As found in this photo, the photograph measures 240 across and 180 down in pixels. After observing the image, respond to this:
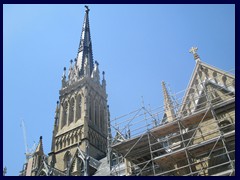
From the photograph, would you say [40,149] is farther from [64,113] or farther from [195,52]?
[195,52]

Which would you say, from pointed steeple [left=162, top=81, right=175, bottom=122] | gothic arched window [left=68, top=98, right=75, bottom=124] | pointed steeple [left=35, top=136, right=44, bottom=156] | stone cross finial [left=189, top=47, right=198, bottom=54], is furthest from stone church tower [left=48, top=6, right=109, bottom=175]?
stone cross finial [left=189, top=47, right=198, bottom=54]

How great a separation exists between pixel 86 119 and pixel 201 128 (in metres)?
20.6

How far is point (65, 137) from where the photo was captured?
36.4m

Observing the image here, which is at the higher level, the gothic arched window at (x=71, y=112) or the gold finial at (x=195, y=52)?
the gothic arched window at (x=71, y=112)

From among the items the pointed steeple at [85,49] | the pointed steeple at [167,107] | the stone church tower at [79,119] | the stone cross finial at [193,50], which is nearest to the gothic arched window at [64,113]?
the stone church tower at [79,119]

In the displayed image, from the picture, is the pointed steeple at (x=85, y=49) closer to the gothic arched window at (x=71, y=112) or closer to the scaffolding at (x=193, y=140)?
the gothic arched window at (x=71, y=112)

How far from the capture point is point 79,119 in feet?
123

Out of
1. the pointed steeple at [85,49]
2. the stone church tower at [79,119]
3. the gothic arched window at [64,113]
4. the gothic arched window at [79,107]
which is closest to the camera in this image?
the stone church tower at [79,119]

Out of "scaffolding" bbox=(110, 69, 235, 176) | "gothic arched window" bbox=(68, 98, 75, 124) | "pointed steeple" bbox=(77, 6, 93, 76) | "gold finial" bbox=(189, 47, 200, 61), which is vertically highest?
"pointed steeple" bbox=(77, 6, 93, 76)

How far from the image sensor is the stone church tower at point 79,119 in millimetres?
33750

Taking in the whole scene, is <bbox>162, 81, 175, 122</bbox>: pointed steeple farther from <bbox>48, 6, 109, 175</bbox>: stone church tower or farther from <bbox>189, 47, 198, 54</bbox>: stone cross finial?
<bbox>48, 6, 109, 175</bbox>: stone church tower

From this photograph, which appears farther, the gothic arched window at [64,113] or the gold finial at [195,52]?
the gothic arched window at [64,113]

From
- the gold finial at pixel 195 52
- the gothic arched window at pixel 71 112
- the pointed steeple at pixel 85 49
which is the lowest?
the gold finial at pixel 195 52

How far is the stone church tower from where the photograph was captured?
33.8 m
